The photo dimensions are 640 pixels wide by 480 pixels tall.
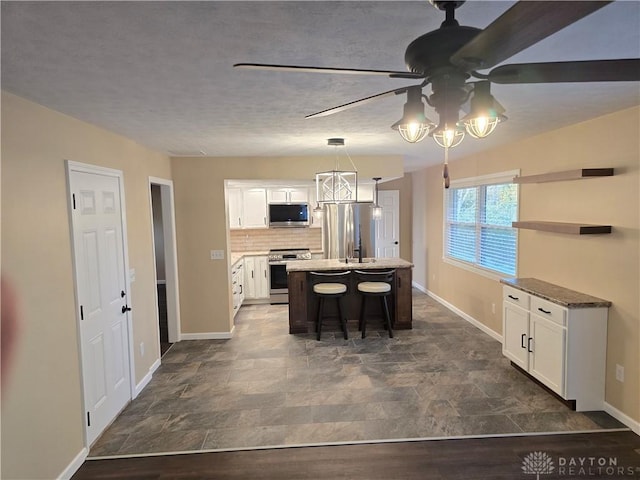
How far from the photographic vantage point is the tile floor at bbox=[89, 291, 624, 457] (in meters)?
2.82

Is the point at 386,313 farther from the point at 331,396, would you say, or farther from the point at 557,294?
the point at 557,294

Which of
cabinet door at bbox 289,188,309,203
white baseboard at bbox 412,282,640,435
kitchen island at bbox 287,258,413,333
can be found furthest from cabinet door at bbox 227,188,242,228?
white baseboard at bbox 412,282,640,435

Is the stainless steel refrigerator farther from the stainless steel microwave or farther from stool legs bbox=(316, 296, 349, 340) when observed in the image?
stool legs bbox=(316, 296, 349, 340)

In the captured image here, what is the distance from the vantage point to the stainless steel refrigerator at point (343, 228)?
6.66 meters

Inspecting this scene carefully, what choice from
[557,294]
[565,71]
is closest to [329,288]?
[557,294]

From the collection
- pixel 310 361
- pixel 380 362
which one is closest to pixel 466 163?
pixel 380 362

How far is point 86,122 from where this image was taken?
276 centimetres

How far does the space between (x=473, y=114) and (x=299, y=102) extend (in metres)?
1.41

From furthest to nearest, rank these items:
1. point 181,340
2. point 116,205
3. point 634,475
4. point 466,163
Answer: point 466,163 → point 181,340 → point 116,205 → point 634,475

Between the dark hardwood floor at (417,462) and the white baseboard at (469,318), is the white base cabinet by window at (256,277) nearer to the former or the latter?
the white baseboard at (469,318)

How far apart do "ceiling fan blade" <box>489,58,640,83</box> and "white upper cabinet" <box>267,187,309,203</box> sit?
5.70 m

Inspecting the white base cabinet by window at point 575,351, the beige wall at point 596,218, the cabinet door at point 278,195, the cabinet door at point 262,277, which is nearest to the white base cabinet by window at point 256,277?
the cabinet door at point 262,277

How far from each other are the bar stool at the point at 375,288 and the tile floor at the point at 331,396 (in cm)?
27

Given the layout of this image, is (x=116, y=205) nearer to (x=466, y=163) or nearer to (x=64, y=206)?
(x=64, y=206)
